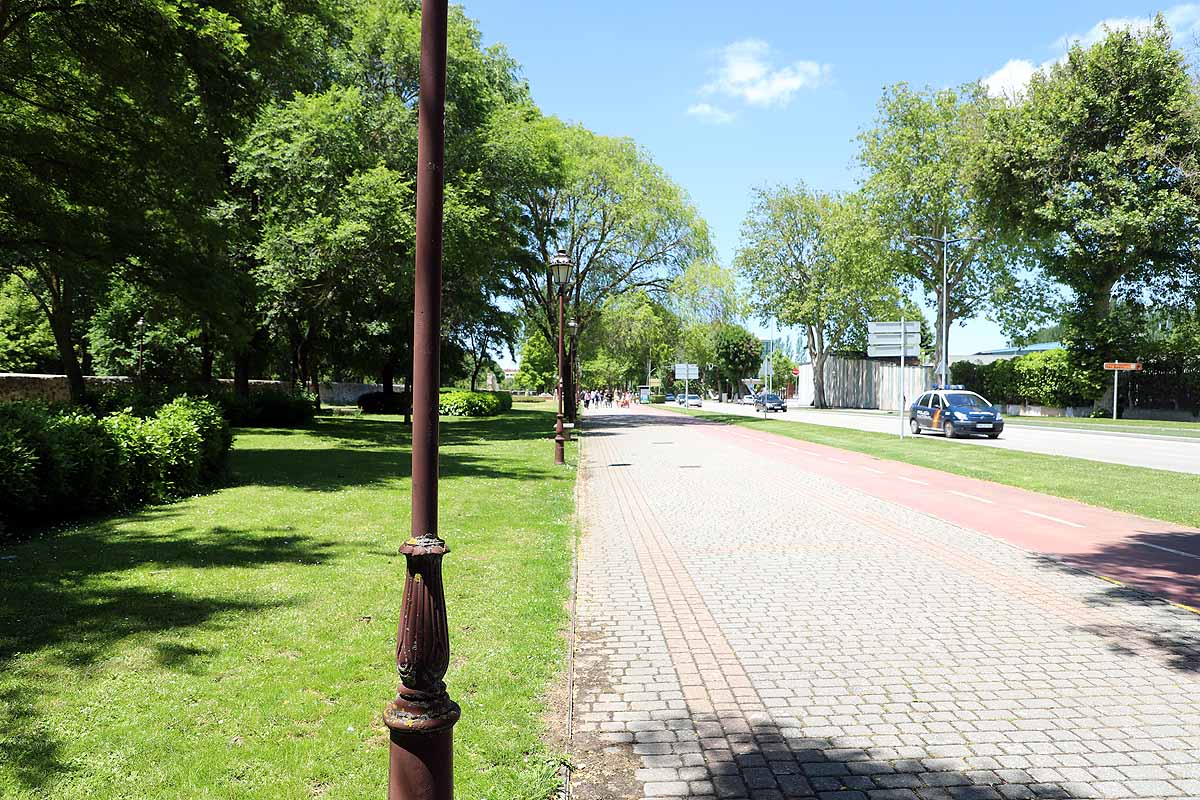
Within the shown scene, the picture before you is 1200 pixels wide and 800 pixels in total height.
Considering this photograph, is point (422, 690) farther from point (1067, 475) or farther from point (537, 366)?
point (537, 366)

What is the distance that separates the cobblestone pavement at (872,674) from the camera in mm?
3451

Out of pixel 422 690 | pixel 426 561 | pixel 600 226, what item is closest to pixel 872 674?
pixel 422 690

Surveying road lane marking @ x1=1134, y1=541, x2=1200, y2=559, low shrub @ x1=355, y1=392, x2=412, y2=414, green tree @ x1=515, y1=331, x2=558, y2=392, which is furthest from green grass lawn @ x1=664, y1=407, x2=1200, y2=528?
green tree @ x1=515, y1=331, x2=558, y2=392

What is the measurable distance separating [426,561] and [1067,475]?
1580 centimetres

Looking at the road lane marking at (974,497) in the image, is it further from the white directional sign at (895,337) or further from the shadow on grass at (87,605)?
the white directional sign at (895,337)

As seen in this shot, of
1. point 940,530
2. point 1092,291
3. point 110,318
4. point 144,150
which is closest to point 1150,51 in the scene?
point 1092,291

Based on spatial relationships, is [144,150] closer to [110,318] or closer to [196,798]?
[196,798]

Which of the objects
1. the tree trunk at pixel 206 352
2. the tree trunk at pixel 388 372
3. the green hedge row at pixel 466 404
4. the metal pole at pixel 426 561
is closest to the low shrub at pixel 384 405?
the tree trunk at pixel 388 372

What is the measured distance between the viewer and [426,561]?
8.67 ft

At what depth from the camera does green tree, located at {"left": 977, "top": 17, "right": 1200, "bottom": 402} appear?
3183 cm

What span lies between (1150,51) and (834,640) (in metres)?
39.1

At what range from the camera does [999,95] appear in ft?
133

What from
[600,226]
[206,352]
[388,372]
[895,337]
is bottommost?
[388,372]

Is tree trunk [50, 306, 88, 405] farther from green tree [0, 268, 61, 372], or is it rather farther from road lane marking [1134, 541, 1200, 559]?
green tree [0, 268, 61, 372]
